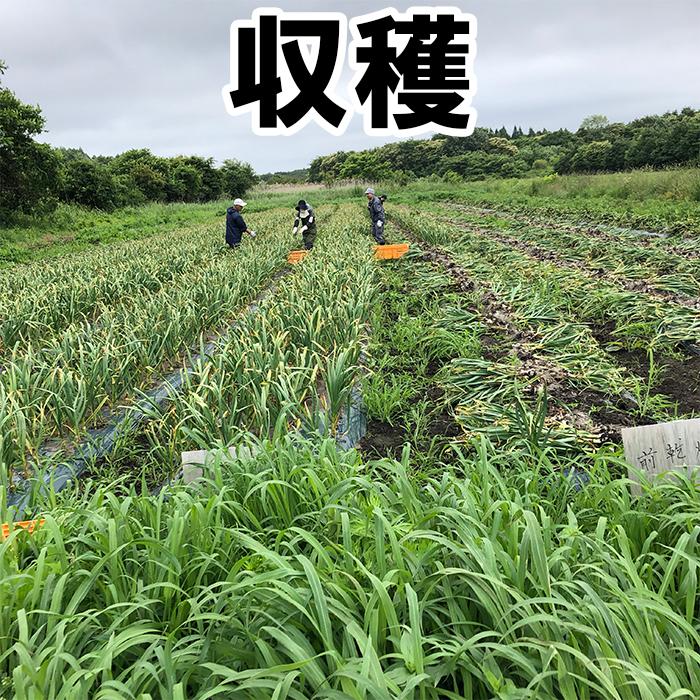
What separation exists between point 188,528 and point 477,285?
490cm

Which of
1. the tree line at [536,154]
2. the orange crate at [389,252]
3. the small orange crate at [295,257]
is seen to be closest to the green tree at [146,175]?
the tree line at [536,154]

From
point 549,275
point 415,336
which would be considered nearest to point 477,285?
point 549,275

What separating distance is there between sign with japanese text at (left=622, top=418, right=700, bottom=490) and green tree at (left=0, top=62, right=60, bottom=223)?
18.8m

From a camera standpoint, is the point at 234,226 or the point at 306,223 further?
the point at 306,223

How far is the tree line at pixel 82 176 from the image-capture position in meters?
15.9

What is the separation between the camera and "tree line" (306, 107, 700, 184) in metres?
27.0

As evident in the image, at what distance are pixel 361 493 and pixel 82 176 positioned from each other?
26.0 m

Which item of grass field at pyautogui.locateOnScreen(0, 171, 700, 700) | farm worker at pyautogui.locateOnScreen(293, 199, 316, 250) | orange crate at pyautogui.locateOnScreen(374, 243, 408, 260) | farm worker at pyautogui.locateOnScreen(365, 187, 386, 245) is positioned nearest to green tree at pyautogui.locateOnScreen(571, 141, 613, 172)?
farm worker at pyautogui.locateOnScreen(365, 187, 386, 245)

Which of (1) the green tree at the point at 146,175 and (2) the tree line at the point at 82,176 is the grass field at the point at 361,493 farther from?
(1) the green tree at the point at 146,175

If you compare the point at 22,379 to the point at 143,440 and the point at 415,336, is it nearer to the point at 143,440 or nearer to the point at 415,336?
the point at 143,440

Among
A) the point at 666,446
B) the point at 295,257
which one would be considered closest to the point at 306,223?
the point at 295,257

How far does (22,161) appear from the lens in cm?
1605

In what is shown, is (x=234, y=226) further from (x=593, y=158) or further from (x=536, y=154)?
(x=536, y=154)

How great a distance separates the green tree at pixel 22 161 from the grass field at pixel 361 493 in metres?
12.2
